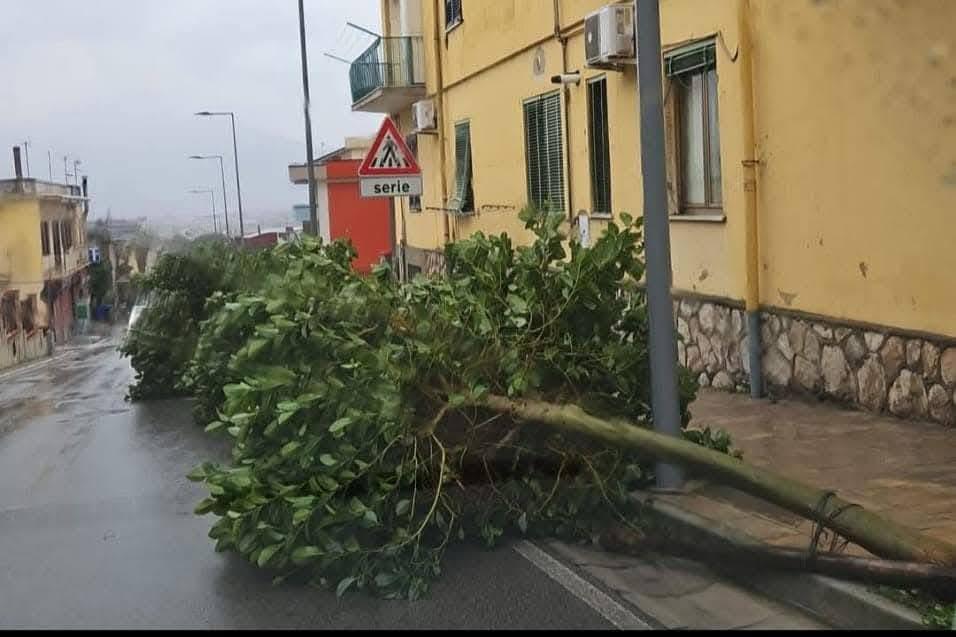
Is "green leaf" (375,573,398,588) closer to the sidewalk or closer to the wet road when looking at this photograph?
the wet road

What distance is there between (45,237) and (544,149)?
252 inches

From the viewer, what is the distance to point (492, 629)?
5180mm

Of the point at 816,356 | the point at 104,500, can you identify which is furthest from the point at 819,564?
the point at 104,500

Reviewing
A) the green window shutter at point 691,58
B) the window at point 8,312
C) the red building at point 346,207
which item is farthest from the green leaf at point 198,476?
the red building at point 346,207

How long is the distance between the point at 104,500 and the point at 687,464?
4.41m

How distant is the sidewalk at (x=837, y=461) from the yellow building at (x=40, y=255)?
7.19 meters

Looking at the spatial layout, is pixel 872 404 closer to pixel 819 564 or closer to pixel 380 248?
pixel 819 564

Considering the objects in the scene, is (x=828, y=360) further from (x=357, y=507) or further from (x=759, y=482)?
(x=357, y=507)

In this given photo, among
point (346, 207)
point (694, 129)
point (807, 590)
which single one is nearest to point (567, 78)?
point (694, 129)

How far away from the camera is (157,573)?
6.37m

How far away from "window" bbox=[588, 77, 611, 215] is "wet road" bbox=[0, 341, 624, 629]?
5611 mm

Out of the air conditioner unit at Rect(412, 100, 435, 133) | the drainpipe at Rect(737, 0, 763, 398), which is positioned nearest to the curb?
the drainpipe at Rect(737, 0, 763, 398)

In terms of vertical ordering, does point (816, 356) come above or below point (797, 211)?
below

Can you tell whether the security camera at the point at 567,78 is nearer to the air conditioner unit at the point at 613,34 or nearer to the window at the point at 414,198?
the air conditioner unit at the point at 613,34
